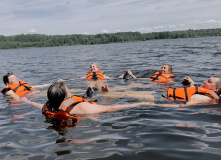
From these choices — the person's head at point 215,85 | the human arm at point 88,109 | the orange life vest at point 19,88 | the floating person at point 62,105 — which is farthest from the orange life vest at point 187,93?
the orange life vest at point 19,88

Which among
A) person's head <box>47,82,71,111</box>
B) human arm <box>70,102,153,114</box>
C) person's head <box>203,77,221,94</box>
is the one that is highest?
person's head <box>47,82,71,111</box>

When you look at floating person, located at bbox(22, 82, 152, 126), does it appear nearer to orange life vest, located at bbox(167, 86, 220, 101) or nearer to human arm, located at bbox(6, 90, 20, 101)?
orange life vest, located at bbox(167, 86, 220, 101)

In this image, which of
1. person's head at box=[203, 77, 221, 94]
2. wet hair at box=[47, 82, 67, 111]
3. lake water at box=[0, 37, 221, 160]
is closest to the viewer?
lake water at box=[0, 37, 221, 160]

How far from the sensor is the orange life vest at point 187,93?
19.6 feet

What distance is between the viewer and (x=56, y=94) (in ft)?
15.9

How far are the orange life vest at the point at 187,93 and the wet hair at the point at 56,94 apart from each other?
10.5ft

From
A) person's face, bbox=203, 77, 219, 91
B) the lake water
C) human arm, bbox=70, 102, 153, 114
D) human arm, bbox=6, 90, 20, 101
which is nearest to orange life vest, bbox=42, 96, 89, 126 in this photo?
human arm, bbox=70, 102, 153, 114

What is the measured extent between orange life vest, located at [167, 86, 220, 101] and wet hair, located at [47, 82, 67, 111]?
126 inches

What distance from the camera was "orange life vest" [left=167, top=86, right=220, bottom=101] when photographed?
19.6ft

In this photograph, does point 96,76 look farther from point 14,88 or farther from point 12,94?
point 12,94

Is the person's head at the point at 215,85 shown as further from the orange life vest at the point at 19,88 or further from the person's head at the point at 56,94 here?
the orange life vest at the point at 19,88

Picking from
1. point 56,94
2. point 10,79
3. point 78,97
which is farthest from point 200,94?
point 10,79

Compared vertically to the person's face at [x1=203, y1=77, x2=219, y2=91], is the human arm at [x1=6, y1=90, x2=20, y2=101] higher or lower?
lower

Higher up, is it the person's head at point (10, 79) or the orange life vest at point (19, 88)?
the person's head at point (10, 79)
